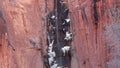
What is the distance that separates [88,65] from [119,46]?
7.2 inches

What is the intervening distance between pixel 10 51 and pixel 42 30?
0.19 metres

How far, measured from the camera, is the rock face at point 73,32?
220 cm

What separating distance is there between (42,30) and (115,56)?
392 mm

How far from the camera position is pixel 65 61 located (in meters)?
2.21

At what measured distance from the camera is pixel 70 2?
7.25 ft

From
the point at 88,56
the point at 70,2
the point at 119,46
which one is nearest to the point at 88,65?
the point at 88,56

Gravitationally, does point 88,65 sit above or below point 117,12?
below

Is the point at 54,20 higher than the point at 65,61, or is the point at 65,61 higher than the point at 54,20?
the point at 54,20

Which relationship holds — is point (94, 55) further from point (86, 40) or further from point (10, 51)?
point (10, 51)

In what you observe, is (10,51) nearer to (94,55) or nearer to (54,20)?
(54,20)

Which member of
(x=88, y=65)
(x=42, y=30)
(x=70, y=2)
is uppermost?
(x=70, y=2)

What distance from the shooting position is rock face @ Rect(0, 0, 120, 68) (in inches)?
86.5

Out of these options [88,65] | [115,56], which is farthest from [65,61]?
[115,56]

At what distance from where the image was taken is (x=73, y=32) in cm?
221
